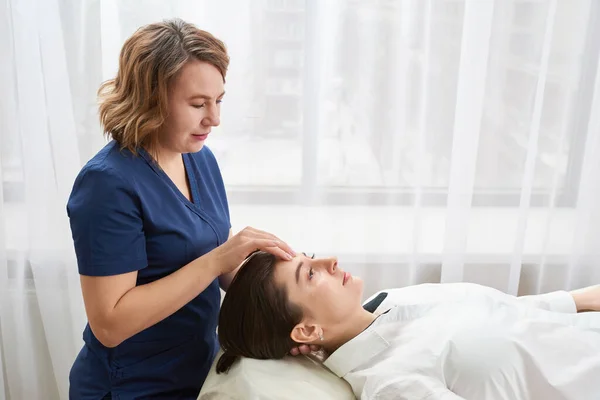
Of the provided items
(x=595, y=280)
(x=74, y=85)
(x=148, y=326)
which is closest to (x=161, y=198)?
(x=148, y=326)

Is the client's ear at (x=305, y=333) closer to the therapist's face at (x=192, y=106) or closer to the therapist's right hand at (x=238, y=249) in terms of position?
the therapist's right hand at (x=238, y=249)

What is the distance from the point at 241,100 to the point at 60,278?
795mm

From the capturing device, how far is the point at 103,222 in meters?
1.36

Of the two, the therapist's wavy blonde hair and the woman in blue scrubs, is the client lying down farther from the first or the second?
the therapist's wavy blonde hair

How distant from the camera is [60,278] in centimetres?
210

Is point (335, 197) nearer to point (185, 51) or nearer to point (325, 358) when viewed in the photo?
point (325, 358)

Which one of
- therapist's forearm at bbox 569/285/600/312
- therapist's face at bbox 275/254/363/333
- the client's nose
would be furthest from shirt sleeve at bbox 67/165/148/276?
therapist's forearm at bbox 569/285/600/312

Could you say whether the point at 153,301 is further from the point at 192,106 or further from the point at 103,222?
the point at 192,106

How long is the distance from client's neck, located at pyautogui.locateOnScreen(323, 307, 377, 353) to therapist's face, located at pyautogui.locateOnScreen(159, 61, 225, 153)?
54cm

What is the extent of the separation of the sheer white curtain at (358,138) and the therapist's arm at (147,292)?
0.66 metres

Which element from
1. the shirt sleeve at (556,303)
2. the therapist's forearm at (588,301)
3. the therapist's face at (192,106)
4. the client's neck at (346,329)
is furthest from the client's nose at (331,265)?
the therapist's forearm at (588,301)

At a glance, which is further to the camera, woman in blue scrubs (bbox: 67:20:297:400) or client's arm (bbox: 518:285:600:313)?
client's arm (bbox: 518:285:600:313)

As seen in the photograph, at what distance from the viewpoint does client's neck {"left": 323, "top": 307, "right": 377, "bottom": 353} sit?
159 centimetres

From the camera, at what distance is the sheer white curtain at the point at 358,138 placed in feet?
6.37
